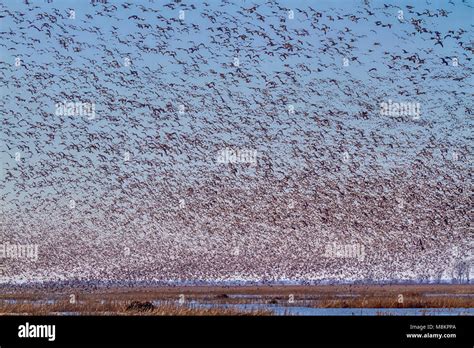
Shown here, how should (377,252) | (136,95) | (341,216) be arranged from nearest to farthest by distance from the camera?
(136,95) < (341,216) < (377,252)

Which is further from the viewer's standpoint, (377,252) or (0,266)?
(377,252)
